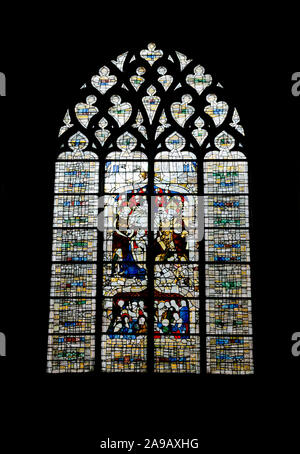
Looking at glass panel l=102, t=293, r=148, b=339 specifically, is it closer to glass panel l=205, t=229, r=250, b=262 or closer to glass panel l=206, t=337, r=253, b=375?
glass panel l=206, t=337, r=253, b=375

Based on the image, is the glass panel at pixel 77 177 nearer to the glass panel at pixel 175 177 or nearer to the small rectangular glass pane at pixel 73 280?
the glass panel at pixel 175 177

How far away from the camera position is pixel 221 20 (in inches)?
320

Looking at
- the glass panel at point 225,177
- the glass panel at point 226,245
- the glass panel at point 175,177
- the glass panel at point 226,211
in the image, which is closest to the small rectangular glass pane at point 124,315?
the glass panel at point 226,245

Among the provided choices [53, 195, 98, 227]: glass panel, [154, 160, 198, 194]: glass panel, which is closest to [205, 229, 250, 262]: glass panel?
[154, 160, 198, 194]: glass panel

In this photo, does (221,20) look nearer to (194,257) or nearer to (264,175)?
(264,175)

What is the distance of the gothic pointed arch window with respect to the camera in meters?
7.30

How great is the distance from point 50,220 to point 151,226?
1.06m

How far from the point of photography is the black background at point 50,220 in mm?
6824

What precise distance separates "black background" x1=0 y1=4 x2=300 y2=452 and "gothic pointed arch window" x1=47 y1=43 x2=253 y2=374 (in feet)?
0.54

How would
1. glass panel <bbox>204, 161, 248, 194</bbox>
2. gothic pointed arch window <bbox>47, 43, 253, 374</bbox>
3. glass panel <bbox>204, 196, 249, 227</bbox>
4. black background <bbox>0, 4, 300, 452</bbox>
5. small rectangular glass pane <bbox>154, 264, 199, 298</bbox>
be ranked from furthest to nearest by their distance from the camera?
glass panel <bbox>204, 161, 248, 194</bbox> < glass panel <bbox>204, 196, 249, 227</bbox> < small rectangular glass pane <bbox>154, 264, 199, 298</bbox> < gothic pointed arch window <bbox>47, 43, 253, 374</bbox> < black background <bbox>0, 4, 300, 452</bbox>

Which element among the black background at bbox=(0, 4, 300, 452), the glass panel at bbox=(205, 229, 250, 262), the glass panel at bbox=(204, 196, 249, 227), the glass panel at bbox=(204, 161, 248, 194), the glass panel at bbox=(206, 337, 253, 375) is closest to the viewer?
the black background at bbox=(0, 4, 300, 452)

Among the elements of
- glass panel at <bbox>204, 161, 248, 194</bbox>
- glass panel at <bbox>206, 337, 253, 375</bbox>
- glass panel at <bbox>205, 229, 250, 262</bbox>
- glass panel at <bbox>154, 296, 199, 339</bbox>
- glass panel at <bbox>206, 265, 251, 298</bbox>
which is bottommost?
glass panel at <bbox>206, 337, 253, 375</bbox>

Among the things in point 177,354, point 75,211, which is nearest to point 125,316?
point 177,354

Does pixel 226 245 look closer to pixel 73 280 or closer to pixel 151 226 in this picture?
pixel 151 226
